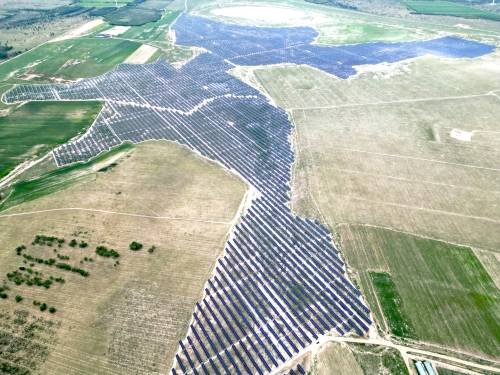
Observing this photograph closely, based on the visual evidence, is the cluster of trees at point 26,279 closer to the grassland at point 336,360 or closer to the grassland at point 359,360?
the grassland at point 336,360

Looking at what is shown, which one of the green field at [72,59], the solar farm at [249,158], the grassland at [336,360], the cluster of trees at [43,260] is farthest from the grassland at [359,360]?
the green field at [72,59]

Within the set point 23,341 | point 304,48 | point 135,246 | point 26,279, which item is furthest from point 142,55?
point 23,341

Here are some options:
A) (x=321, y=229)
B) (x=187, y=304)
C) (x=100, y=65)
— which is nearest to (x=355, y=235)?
(x=321, y=229)

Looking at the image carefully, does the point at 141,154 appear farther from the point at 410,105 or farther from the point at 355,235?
the point at 410,105

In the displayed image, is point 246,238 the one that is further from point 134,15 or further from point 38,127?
point 134,15

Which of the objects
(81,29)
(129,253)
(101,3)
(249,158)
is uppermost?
(101,3)

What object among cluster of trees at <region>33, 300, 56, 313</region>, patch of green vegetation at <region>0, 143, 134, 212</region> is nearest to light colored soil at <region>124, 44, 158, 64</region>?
patch of green vegetation at <region>0, 143, 134, 212</region>
